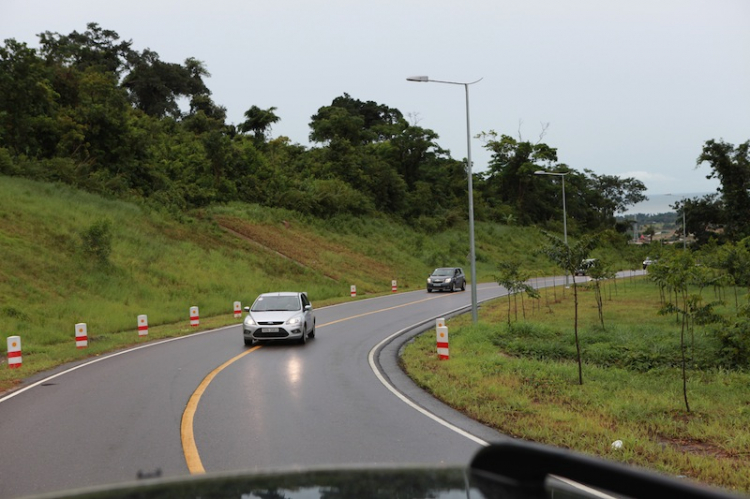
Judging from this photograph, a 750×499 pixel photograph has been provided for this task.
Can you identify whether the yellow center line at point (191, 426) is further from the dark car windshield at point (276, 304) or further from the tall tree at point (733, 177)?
the tall tree at point (733, 177)

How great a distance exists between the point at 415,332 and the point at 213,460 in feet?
45.5

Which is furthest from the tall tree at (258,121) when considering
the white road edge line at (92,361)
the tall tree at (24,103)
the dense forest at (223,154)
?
the white road edge line at (92,361)

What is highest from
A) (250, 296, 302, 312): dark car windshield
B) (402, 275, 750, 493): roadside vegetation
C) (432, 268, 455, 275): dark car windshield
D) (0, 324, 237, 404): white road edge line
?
(432, 268, 455, 275): dark car windshield

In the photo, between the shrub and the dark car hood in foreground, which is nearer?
the dark car hood in foreground

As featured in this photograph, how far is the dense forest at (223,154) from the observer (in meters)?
42.6

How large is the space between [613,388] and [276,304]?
33.1ft

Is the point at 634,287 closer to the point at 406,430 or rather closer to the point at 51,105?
the point at 406,430

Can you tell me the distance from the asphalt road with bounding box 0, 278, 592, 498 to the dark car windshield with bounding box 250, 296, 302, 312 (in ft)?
7.67

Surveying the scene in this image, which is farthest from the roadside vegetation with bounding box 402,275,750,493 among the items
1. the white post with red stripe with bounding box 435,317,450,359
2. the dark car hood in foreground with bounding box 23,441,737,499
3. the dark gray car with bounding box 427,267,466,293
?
the dark gray car with bounding box 427,267,466,293

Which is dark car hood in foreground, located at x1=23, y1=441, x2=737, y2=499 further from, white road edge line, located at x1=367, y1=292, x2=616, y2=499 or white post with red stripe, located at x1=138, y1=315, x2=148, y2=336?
white post with red stripe, located at x1=138, y1=315, x2=148, y2=336

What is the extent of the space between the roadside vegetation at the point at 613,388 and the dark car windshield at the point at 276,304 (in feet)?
12.2

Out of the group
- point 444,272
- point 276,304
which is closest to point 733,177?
point 444,272

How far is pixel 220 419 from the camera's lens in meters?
8.83

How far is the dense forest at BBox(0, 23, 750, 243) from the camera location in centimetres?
4259
